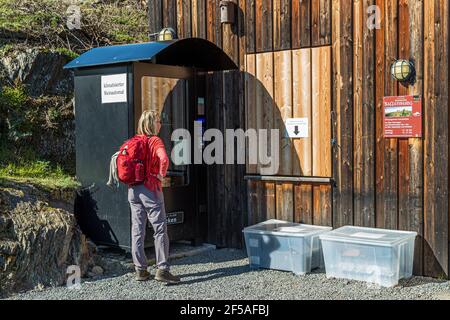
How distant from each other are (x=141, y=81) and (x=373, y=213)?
10.1ft

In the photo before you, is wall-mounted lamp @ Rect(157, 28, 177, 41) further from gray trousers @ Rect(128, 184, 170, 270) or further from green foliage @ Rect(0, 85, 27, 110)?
gray trousers @ Rect(128, 184, 170, 270)

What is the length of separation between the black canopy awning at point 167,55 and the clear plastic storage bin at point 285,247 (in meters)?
2.22

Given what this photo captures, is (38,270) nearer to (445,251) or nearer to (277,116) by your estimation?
(277,116)

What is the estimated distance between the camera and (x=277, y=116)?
789 centimetres

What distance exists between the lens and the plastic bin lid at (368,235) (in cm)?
642

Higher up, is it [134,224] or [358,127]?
[358,127]

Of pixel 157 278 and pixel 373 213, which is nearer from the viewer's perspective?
pixel 157 278

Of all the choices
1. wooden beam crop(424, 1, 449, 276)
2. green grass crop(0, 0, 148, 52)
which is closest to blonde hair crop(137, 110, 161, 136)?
wooden beam crop(424, 1, 449, 276)

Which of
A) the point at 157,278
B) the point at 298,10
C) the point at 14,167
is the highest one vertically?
the point at 298,10

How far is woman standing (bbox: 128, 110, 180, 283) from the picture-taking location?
21.7 ft

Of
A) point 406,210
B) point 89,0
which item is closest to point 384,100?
point 406,210

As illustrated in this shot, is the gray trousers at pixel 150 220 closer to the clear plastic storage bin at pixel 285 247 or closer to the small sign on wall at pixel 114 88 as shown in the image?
the clear plastic storage bin at pixel 285 247

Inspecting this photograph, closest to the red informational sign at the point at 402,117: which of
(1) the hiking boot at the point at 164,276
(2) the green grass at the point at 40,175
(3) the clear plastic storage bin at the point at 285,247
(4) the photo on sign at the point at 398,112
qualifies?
(4) the photo on sign at the point at 398,112

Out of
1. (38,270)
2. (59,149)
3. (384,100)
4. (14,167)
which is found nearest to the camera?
(38,270)
